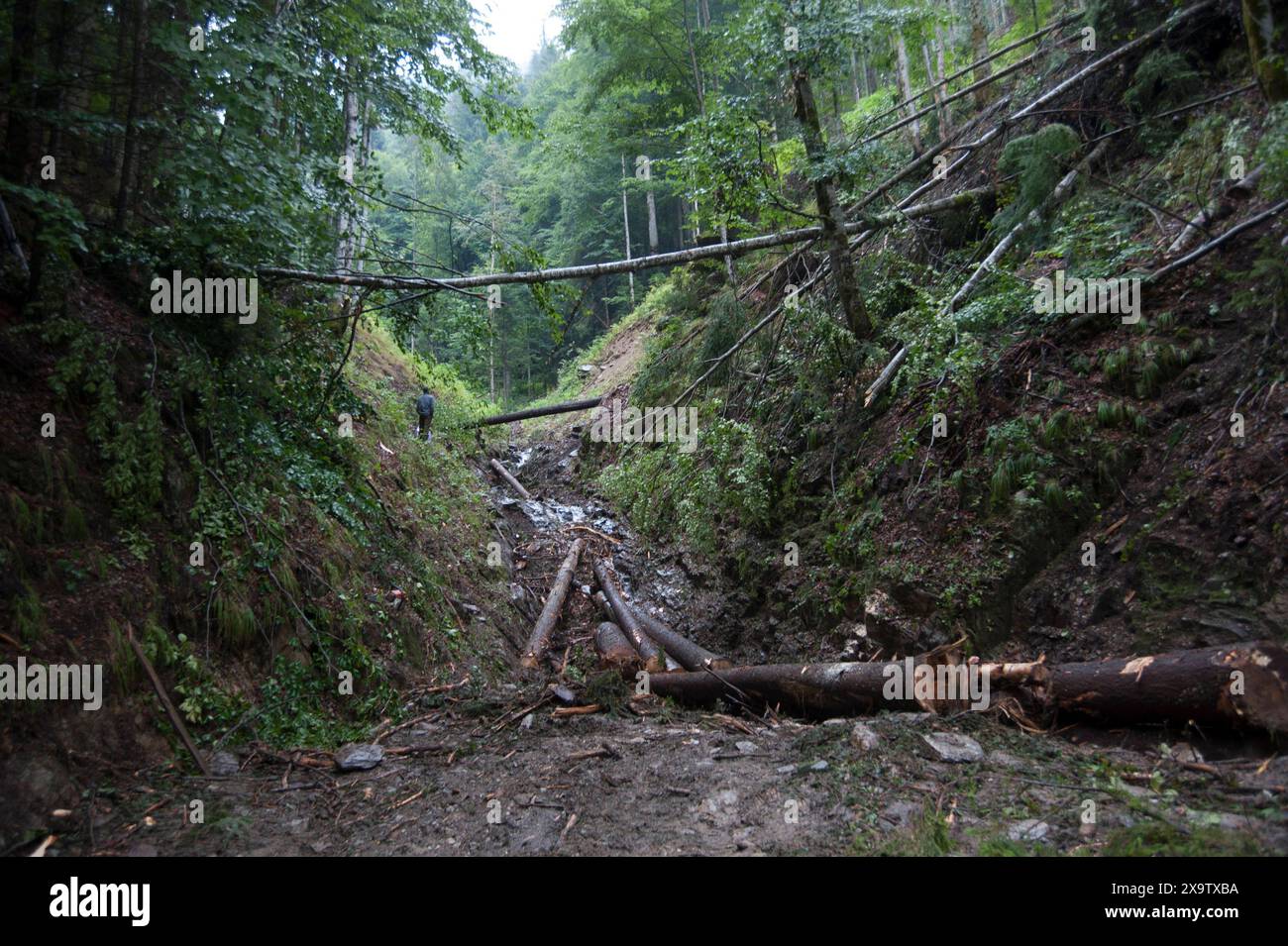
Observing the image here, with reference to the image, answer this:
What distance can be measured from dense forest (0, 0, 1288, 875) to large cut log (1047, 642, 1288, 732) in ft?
0.07

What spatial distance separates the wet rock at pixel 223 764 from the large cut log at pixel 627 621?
3.84 m

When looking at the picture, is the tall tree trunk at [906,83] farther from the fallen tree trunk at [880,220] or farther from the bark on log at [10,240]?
the bark on log at [10,240]

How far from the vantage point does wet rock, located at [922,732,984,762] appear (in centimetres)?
388

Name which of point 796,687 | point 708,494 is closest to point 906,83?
point 708,494

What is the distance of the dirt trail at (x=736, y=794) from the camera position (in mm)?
3066

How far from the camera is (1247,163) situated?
5.84 metres

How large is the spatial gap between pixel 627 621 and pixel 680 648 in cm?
114

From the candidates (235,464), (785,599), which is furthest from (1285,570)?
(235,464)

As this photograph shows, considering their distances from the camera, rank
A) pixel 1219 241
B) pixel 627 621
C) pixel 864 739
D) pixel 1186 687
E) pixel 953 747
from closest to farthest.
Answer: pixel 1186 687, pixel 953 747, pixel 864 739, pixel 1219 241, pixel 627 621

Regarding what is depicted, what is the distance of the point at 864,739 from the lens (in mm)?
4188

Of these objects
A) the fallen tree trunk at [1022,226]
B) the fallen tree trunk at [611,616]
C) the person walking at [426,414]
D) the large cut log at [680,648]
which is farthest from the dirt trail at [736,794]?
the person walking at [426,414]

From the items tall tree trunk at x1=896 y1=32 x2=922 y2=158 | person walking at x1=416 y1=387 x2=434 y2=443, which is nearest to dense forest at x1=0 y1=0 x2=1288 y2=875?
tall tree trunk at x1=896 y1=32 x2=922 y2=158

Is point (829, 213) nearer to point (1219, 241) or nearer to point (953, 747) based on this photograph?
point (1219, 241)

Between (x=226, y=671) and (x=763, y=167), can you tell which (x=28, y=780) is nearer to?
(x=226, y=671)
